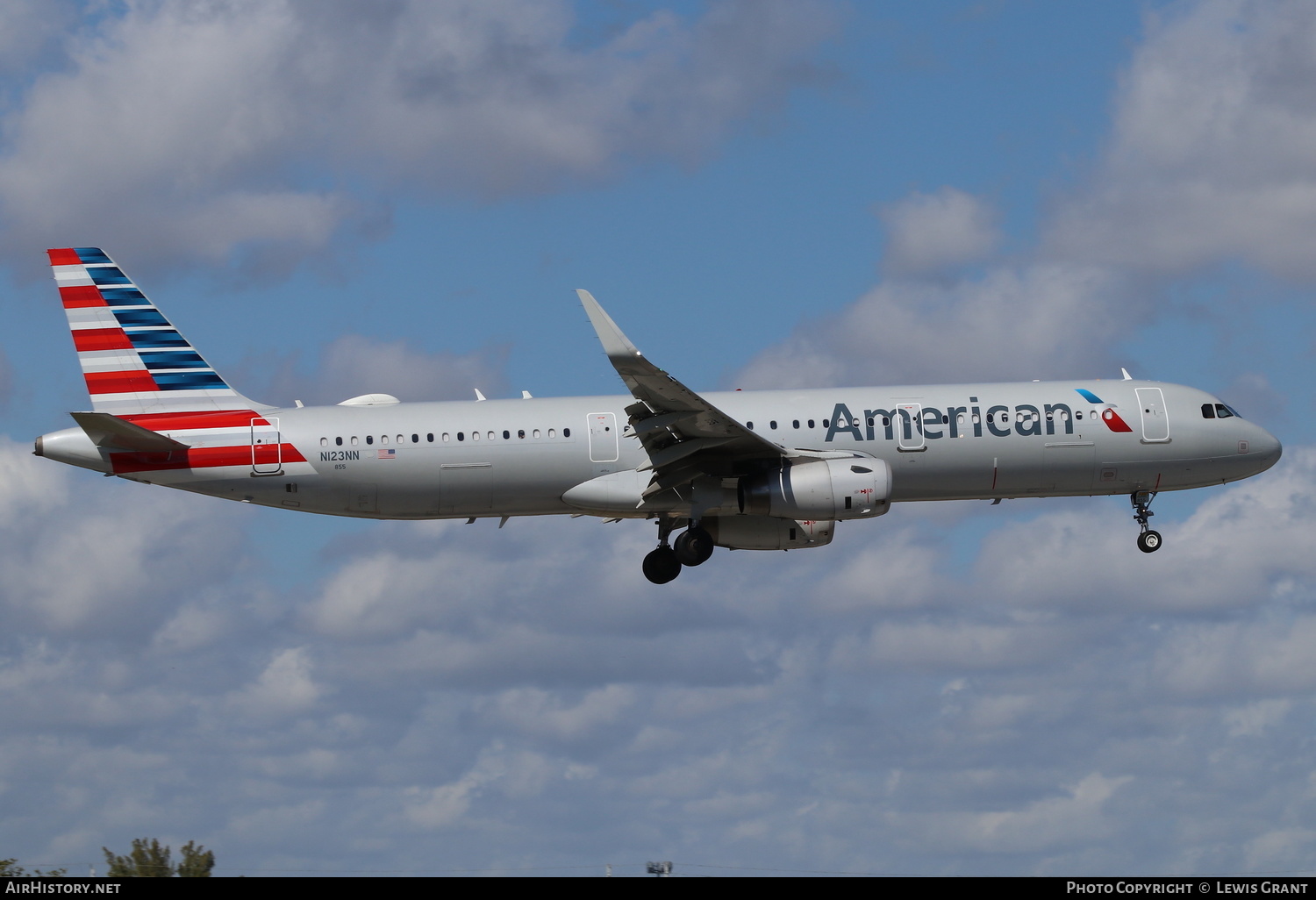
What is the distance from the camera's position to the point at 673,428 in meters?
43.5

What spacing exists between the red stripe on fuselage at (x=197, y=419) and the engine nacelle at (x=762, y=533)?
13.8m

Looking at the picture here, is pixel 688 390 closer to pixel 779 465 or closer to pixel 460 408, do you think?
pixel 779 465

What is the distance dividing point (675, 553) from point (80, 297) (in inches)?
771

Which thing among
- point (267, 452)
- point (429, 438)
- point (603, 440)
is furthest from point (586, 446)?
point (267, 452)

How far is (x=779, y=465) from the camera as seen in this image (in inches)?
1740

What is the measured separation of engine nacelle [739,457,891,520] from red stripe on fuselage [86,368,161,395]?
58.7ft

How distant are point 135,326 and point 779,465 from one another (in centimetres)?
1992

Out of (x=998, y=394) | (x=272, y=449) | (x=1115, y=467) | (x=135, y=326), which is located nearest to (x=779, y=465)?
(x=998, y=394)

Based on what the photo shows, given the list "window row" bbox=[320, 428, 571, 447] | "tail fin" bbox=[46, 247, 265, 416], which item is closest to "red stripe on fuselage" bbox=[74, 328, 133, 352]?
"tail fin" bbox=[46, 247, 265, 416]

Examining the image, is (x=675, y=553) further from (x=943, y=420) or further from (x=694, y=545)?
(x=943, y=420)

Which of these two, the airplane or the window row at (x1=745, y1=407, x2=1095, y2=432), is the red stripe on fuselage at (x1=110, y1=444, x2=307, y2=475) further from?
the window row at (x1=745, y1=407, x2=1095, y2=432)

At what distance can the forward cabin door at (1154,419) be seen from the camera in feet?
153

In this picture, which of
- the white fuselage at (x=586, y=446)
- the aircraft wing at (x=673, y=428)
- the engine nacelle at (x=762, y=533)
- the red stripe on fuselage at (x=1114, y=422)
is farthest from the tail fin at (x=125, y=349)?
the red stripe on fuselage at (x=1114, y=422)

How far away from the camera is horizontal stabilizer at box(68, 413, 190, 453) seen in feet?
140
